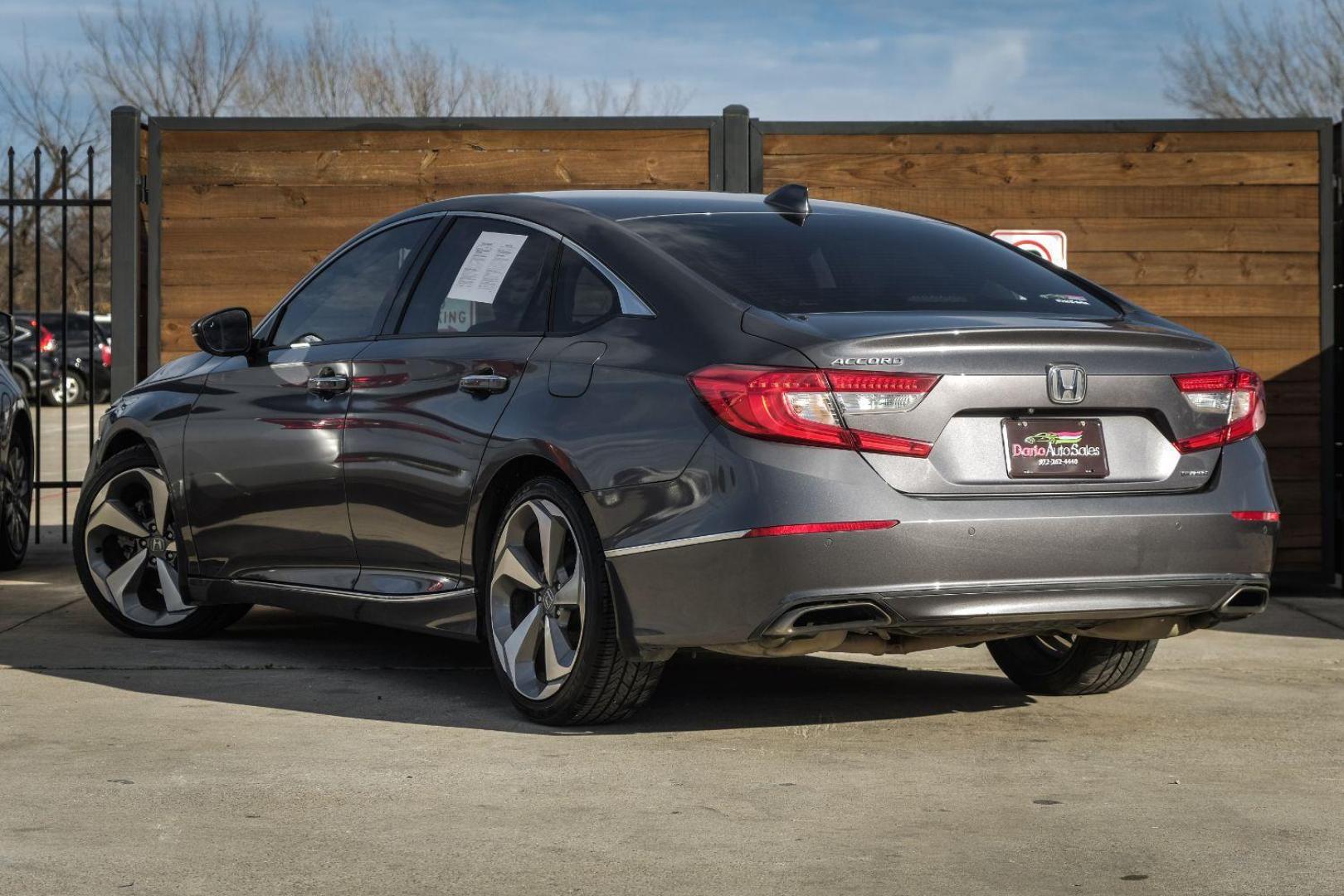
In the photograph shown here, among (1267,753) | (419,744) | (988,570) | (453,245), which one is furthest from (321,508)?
(1267,753)

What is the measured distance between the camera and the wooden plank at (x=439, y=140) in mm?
9859

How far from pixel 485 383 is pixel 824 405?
4.09 feet

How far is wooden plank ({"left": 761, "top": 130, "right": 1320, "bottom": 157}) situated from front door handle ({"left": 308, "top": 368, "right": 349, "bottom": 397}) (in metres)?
4.10

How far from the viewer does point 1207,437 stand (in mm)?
5031

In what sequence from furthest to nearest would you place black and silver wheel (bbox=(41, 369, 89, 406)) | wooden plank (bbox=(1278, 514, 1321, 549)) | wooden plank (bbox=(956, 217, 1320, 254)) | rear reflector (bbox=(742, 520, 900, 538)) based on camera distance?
black and silver wheel (bbox=(41, 369, 89, 406))
wooden plank (bbox=(956, 217, 1320, 254))
wooden plank (bbox=(1278, 514, 1321, 549))
rear reflector (bbox=(742, 520, 900, 538))

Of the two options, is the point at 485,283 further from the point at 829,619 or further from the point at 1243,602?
the point at 1243,602

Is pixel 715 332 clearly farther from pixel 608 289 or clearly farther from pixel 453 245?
pixel 453 245

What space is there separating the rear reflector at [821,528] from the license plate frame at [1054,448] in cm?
38

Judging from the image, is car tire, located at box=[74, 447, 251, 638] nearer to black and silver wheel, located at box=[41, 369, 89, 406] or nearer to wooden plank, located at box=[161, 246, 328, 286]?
wooden plank, located at box=[161, 246, 328, 286]

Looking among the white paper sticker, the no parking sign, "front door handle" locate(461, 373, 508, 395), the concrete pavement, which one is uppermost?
the no parking sign

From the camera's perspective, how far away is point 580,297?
545 centimetres

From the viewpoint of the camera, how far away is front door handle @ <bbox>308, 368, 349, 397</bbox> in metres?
6.19

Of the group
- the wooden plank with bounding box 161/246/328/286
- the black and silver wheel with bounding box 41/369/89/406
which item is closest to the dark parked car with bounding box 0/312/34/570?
the wooden plank with bounding box 161/246/328/286

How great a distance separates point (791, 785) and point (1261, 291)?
5.94 m
